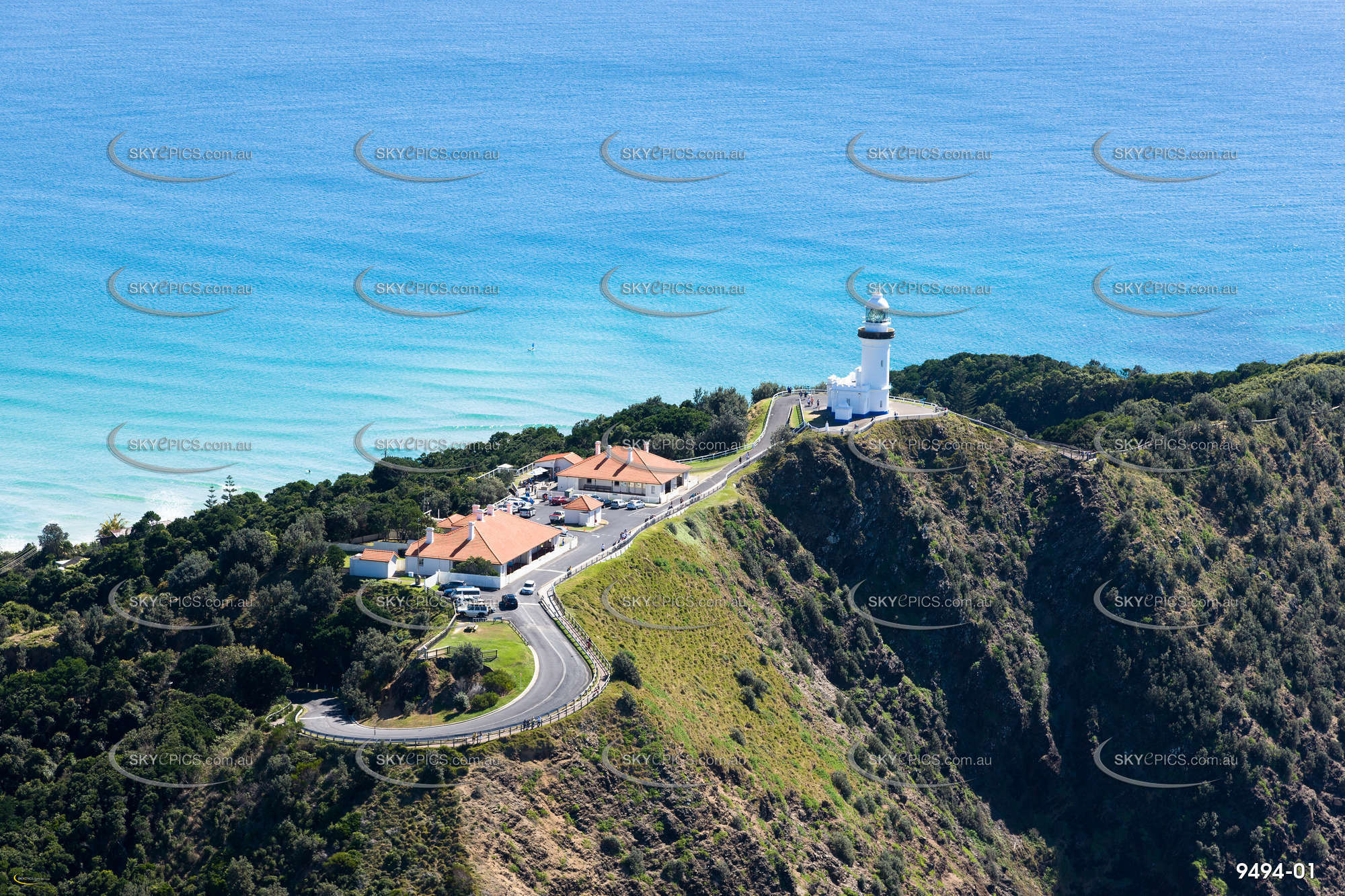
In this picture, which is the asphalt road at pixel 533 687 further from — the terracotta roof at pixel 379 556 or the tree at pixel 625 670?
the terracotta roof at pixel 379 556

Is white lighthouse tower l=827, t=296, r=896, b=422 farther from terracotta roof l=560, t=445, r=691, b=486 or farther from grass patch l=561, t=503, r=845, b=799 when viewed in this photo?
grass patch l=561, t=503, r=845, b=799

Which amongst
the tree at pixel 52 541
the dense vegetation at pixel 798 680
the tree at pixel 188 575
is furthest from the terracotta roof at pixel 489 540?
the tree at pixel 52 541

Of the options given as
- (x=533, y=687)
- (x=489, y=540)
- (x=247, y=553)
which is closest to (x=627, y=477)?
(x=489, y=540)

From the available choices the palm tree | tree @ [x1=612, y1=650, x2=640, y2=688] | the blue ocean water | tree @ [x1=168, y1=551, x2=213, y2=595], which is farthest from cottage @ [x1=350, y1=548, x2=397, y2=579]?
the blue ocean water

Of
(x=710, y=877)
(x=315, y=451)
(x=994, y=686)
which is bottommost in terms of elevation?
(x=315, y=451)

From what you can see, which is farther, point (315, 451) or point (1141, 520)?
point (315, 451)

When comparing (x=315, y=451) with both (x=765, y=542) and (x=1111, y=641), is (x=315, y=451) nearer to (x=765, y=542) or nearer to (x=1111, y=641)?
(x=765, y=542)

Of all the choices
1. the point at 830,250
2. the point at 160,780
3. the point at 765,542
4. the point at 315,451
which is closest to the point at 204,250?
the point at 315,451

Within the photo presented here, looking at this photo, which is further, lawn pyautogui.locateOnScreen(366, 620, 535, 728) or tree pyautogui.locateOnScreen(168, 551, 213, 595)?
tree pyautogui.locateOnScreen(168, 551, 213, 595)
